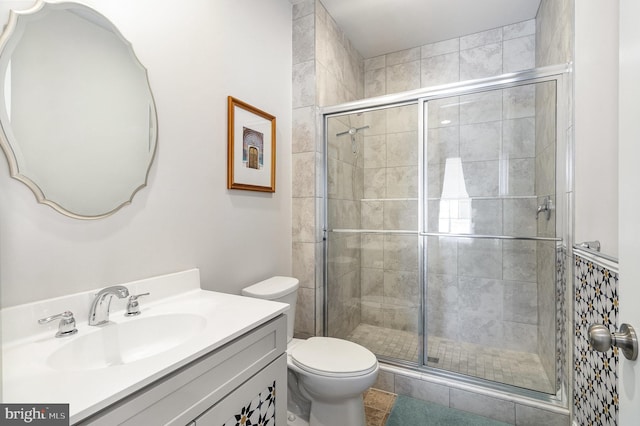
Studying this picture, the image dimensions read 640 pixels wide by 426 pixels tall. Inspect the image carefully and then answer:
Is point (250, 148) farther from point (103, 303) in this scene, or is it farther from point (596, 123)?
point (596, 123)

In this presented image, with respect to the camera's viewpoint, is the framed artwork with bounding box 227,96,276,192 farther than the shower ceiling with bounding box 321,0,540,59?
No

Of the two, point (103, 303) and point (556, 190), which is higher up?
point (556, 190)

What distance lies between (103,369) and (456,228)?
6.46ft

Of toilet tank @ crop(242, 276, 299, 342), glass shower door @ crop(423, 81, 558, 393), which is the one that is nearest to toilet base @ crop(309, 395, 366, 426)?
toilet tank @ crop(242, 276, 299, 342)

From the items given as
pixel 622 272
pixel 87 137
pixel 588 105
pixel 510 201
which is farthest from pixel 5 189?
pixel 510 201

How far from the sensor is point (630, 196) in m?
0.50

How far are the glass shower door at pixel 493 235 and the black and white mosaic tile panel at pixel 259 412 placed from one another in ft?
4.31

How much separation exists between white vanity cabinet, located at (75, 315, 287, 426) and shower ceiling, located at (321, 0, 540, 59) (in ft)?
7.46

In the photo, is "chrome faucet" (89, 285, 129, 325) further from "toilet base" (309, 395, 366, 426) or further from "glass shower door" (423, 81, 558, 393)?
"glass shower door" (423, 81, 558, 393)

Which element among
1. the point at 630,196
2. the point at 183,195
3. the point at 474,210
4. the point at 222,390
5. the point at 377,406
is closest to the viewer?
the point at 630,196

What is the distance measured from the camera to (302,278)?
2.14 metres

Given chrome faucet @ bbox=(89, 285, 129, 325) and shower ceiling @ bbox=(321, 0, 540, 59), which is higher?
shower ceiling @ bbox=(321, 0, 540, 59)

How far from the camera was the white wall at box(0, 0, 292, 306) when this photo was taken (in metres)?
0.90

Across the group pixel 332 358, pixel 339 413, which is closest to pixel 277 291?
pixel 332 358
